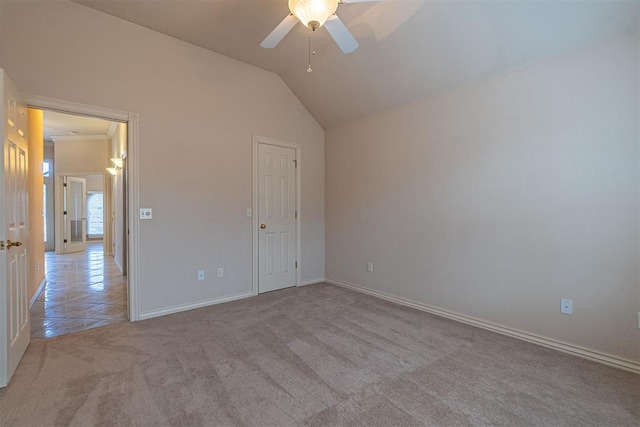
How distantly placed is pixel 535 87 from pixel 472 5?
0.90m

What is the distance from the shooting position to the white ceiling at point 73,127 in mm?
5723

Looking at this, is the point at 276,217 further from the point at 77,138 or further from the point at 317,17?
the point at 77,138

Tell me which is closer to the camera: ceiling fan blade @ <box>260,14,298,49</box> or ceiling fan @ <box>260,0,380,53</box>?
ceiling fan @ <box>260,0,380,53</box>

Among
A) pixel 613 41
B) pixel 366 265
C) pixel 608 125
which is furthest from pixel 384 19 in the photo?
pixel 366 265

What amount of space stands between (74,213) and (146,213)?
697 centimetres

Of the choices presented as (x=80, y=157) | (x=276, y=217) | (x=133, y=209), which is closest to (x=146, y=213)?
(x=133, y=209)

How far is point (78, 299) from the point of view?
3.87m

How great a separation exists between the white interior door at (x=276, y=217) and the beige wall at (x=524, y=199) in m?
1.24

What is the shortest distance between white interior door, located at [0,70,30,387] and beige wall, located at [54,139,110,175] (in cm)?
578

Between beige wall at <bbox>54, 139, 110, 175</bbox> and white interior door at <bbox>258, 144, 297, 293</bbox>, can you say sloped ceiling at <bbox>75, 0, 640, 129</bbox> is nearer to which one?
white interior door at <bbox>258, 144, 297, 293</bbox>

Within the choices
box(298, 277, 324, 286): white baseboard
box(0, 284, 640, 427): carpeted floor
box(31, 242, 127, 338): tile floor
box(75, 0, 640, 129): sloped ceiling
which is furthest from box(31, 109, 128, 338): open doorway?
box(298, 277, 324, 286): white baseboard

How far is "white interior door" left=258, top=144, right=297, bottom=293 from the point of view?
4.13m

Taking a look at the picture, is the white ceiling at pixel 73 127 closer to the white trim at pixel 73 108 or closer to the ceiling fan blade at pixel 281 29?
the white trim at pixel 73 108

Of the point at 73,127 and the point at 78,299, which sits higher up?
the point at 73,127
